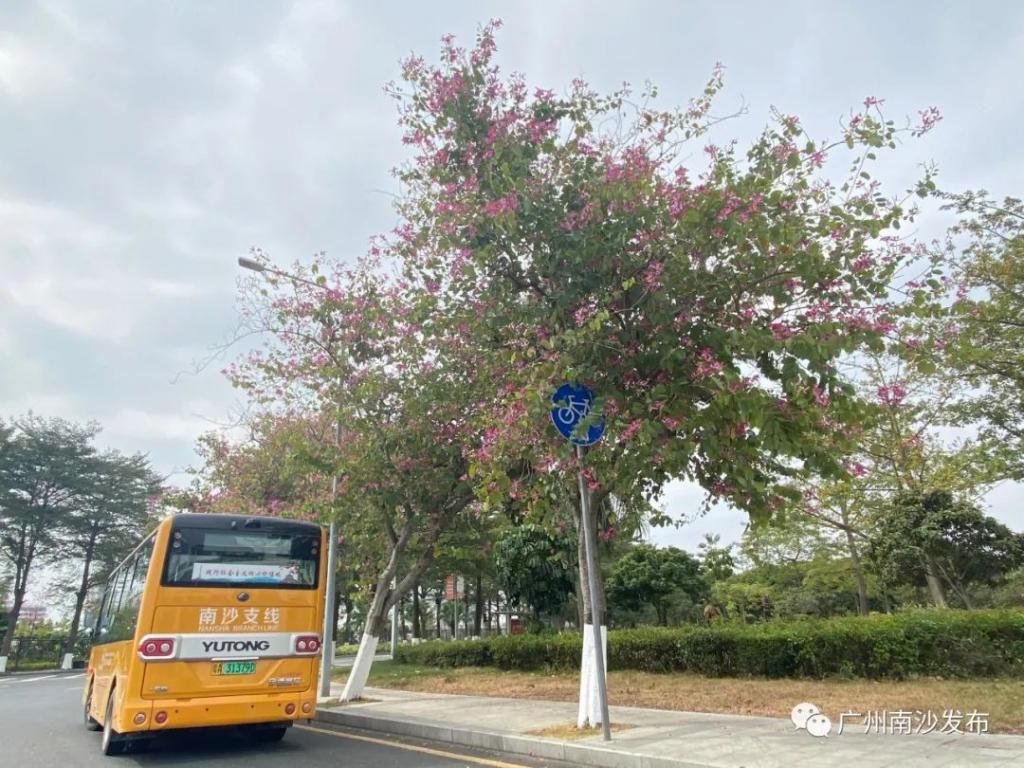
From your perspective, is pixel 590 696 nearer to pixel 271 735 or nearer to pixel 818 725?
pixel 818 725

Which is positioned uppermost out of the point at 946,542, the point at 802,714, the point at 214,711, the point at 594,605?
the point at 946,542

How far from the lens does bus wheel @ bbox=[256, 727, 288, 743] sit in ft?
30.0

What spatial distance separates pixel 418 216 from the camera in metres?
10.0

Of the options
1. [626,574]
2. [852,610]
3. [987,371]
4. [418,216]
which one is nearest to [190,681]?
[418,216]

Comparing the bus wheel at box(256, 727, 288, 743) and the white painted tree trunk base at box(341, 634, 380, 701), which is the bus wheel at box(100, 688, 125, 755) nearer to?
the bus wheel at box(256, 727, 288, 743)

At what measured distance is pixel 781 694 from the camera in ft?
33.3

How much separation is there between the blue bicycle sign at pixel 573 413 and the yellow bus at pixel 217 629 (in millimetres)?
3874

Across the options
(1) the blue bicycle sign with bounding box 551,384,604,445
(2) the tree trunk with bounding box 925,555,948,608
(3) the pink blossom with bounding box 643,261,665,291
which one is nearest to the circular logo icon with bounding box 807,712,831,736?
(1) the blue bicycle sign with bounding box 551,384,604,445

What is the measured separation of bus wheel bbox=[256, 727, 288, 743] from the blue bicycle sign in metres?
5.81

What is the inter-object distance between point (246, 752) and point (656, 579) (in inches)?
836

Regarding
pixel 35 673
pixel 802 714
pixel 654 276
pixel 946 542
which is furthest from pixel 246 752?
pixel 35 673

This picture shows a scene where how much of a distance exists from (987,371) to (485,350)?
1316 centimetres

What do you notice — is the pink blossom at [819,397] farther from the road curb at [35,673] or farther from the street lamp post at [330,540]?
the road curb at [35,673]

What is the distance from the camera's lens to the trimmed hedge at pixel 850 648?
35.5ft
